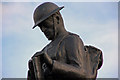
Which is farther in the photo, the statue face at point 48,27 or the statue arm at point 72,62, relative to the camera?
the statue face at point 48,27

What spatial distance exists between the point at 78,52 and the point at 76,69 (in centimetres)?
37

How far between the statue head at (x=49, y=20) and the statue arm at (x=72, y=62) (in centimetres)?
37

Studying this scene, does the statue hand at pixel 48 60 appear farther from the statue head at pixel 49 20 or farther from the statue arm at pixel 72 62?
the statue head at pixel 49 20

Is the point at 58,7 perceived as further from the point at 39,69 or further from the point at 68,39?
the point at 39,69

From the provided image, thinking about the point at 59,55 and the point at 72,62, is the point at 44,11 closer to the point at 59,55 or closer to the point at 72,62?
the point at 59,55

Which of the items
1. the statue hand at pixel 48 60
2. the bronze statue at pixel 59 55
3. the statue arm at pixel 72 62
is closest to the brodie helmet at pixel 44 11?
the bronze statue at pixel 59 55

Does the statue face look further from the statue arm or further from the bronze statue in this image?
the statue arm

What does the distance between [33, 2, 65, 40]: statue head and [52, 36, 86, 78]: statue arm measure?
0.37 metres

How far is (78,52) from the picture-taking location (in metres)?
6.75

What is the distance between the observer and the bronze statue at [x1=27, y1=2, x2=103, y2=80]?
6566 millimetres

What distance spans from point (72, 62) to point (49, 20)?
105 centimetres

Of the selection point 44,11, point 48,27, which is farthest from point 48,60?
point 44,11

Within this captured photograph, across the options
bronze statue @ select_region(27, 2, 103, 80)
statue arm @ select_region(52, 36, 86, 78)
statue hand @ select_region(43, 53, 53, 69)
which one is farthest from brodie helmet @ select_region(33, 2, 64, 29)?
statue hand @ select_region(43, 53, 53, 69)

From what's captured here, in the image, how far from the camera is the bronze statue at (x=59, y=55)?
657 centimetres
